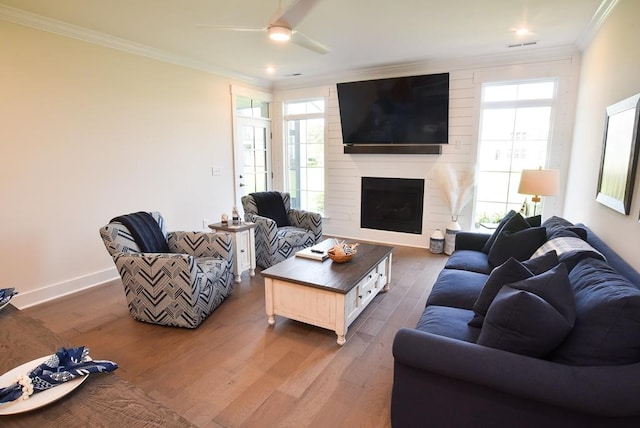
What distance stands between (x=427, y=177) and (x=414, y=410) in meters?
3.98

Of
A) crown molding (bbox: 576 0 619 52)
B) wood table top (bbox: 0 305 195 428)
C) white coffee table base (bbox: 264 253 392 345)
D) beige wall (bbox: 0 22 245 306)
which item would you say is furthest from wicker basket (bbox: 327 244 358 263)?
crown molding (bbox: 576 0 619 52)

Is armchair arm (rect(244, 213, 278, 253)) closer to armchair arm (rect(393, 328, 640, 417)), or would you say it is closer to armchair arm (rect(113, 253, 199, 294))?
armchair arm (rect(113, 253, 199, 294))

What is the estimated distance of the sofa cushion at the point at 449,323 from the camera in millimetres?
1852

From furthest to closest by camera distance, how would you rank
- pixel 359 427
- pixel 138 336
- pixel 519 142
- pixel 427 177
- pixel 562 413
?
pixel 427 177 → pixel 519 142 → pixel 138 336 → pixel 359 427 → pixel 562 413

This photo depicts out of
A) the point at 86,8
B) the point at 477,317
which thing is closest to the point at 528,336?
the point at 477,317

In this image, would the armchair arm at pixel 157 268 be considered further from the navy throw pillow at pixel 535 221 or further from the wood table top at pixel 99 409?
Result: the navy throw pillow at pixel 535 221

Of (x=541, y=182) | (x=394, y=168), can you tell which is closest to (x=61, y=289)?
(x=394, y=168)

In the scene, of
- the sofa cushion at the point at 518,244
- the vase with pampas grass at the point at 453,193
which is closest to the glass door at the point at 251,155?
the vase with pampas grass at the point at 453,193

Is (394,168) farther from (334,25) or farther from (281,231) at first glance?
(334,25)

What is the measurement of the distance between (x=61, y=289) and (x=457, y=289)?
3.82 m

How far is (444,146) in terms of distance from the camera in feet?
16.2

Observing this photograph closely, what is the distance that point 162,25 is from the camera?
3438mm

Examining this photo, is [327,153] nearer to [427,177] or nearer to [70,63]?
[427,177]

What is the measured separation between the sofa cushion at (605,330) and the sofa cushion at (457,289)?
2.78 ft
